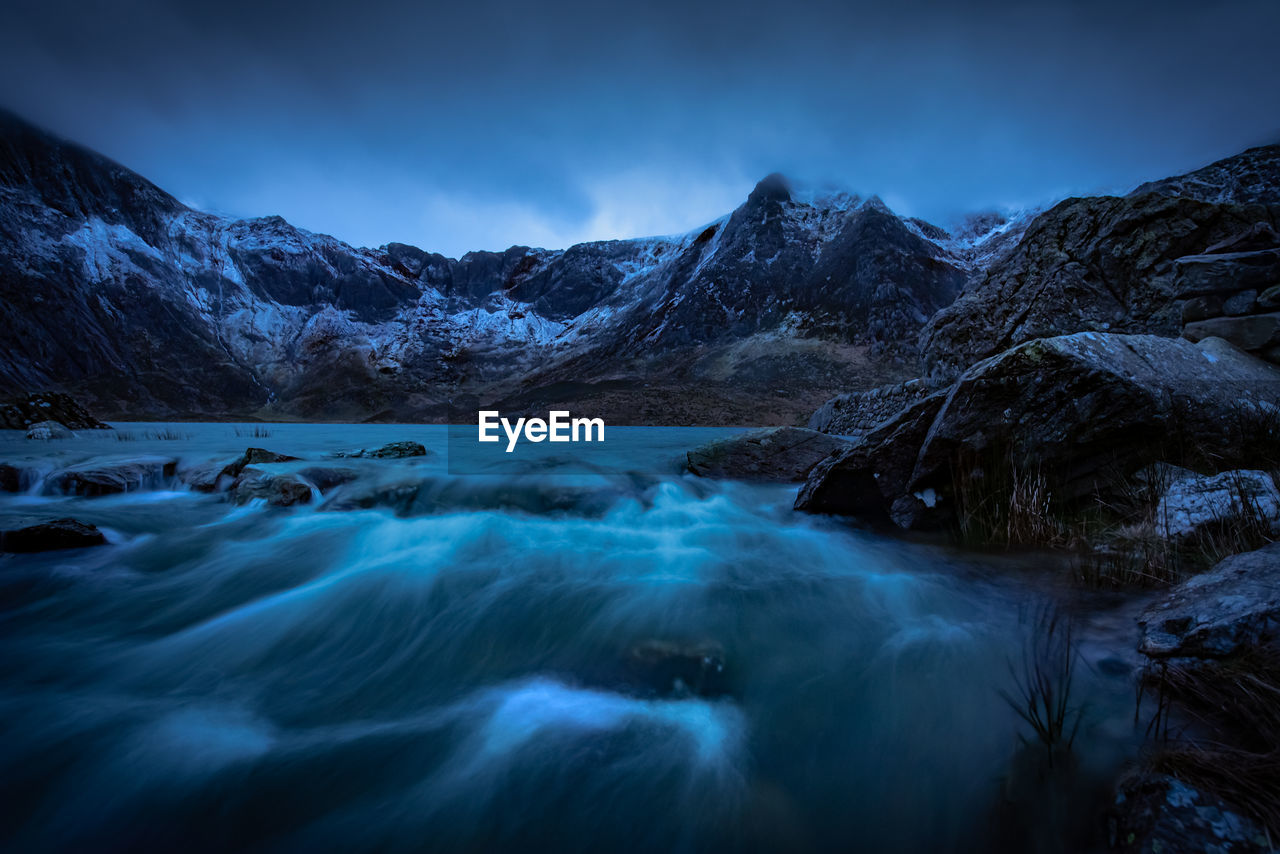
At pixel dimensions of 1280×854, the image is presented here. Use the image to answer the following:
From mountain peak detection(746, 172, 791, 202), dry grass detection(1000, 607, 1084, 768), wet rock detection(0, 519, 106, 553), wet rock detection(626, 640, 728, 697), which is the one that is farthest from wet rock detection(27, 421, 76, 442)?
mountain peak detection(746, 172, 791, 202)

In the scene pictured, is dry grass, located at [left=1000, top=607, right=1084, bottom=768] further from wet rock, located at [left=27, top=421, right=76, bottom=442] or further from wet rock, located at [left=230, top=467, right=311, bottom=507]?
wet rock, located at [left=27, top=421, right=76, bottom=442]

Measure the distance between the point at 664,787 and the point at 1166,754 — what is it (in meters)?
1.78

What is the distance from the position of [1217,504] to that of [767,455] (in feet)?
19.2

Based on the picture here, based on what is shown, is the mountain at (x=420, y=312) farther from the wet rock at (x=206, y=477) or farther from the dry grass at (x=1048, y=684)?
the dry grass at (x=1048, y=684)

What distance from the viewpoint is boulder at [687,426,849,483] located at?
8.80m

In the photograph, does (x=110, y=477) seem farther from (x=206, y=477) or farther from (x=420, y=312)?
(x=420, y=312)

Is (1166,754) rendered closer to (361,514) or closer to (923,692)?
(923,692)

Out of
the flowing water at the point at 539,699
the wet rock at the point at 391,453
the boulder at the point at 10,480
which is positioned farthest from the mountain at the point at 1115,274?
the boulder at the point at 10,480

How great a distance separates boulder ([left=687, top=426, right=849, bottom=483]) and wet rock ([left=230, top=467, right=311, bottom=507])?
6.49 meters

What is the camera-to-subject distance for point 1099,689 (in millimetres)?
2227

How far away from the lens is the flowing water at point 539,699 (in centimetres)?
195

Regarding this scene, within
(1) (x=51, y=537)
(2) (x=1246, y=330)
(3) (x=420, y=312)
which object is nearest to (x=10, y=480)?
(1) (x=51, y=537)

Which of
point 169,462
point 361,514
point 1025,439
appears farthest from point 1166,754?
point 169,462

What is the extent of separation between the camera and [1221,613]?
2.02 metres
